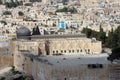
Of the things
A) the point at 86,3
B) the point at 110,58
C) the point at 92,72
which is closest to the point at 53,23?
the point at 110,58

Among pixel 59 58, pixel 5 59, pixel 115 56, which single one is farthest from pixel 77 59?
pixel 5 59

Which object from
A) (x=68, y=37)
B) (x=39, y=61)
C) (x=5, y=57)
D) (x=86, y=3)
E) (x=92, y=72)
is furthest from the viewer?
(x=86, y=3)

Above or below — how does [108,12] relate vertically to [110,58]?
below

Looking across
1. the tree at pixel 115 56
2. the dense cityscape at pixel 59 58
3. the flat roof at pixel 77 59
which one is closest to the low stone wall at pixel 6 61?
the dense cityscape at pixel 59 58

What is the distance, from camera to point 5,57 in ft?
110

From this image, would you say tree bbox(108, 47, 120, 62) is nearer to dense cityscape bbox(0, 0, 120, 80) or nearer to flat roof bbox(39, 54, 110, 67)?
dense cityscape bbox(0, 0, 120, 80)

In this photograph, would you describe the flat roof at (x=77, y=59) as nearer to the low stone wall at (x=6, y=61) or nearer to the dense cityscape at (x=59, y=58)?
the dense cityscape at (x=59, y=58)

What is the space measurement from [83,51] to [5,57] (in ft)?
15.5

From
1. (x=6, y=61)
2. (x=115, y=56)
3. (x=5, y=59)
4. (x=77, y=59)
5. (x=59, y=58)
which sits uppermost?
(x=115, y=56)

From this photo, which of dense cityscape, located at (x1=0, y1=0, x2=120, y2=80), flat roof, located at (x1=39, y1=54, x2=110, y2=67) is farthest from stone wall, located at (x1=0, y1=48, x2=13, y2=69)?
flat roof, located at (x1=39, y1=54, x2=110, y2=67)

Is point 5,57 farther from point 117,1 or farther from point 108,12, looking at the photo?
point 117,1

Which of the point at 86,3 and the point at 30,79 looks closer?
the point at 30,79

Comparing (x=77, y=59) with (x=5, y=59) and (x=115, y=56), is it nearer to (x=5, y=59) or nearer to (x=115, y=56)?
(x=115, y=56)

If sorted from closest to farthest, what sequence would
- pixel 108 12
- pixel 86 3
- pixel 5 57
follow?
pixel 5 57
pixel 108 12
pixel 86 3
